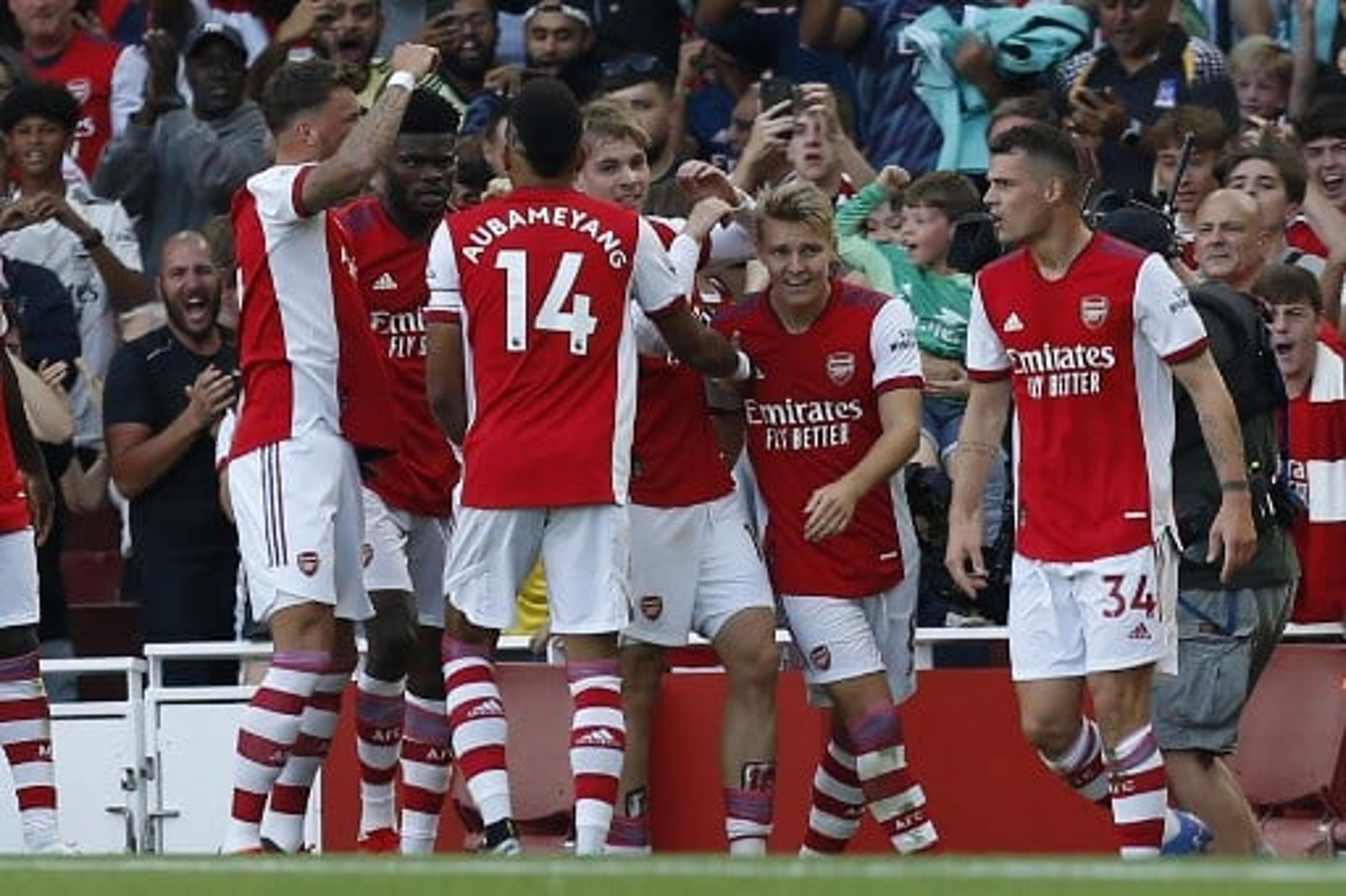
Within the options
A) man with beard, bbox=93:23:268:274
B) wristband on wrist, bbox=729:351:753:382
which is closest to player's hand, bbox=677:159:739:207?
wristband on wrist, bbox=729:351:753:382

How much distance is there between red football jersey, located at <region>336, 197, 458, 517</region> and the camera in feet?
44.6

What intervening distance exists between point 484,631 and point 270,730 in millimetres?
781

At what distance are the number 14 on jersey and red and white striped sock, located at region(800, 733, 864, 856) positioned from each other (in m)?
1.96

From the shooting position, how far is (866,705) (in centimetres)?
1327

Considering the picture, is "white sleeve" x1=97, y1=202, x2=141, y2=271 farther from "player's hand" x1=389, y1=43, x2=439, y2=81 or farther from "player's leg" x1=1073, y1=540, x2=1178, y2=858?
"player's leg" x1=1073, y1=540, x2=1178, y2=858

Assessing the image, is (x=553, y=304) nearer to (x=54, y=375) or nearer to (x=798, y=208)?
(x=798, y=208)

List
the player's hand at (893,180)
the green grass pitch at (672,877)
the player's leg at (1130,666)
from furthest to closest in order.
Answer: the player's hand at (893,180)
the player's leg at (1130,666)
the green grass pitch at (672,877)

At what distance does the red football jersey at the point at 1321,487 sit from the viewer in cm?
1413

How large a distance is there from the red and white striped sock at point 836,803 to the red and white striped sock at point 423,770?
1.30m

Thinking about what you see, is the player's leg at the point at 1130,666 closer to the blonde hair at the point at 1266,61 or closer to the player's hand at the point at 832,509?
the player's hand at the point at 832,509

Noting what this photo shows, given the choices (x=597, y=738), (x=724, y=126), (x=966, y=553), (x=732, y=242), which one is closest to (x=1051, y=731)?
(x=966, y=553)

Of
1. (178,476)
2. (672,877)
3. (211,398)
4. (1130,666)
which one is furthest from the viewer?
(178,476)

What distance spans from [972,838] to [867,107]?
465cm

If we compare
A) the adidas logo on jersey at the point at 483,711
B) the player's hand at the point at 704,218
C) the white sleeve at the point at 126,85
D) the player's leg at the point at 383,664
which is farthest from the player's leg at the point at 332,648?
the white sleeve at the point at 126,85
